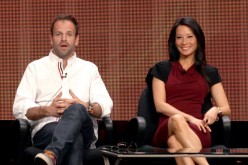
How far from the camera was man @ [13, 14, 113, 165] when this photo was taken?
480cm

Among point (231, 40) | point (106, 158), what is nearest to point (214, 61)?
point (231, 40)

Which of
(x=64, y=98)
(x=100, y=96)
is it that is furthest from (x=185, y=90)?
(x=64, y=98)

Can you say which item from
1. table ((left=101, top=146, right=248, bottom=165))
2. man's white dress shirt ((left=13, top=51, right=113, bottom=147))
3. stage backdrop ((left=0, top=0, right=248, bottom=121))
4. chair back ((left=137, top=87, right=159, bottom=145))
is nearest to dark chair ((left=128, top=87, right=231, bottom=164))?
chair back ((left=137, top=87, right=159, bottom=145))

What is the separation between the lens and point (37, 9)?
6.48 m

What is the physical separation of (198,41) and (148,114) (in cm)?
62

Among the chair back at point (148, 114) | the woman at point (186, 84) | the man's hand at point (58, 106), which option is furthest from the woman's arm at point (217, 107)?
the man's hand at point (58, 106)

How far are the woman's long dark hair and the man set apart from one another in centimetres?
57

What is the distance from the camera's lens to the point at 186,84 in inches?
212

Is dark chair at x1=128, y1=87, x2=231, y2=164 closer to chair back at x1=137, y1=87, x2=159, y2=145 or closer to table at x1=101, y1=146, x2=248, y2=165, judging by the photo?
chair back at x1=137, y1=87, x2=159, y2=145

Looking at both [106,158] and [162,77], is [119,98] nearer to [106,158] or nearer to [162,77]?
[162,77]

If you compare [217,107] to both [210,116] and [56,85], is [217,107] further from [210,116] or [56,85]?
[56,85]

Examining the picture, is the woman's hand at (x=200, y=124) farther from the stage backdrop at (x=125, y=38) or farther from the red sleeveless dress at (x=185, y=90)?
the stage backdrop at (x=125, y=38)

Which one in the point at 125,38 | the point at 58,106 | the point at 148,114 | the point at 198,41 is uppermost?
the point at 198,41

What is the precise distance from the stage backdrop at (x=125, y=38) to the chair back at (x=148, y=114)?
977 millimetres
